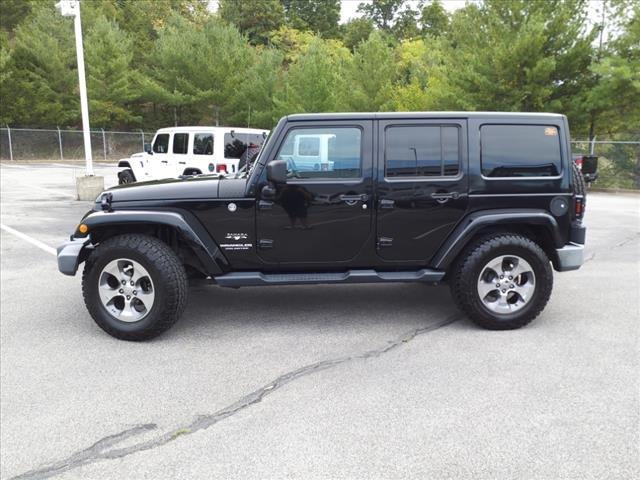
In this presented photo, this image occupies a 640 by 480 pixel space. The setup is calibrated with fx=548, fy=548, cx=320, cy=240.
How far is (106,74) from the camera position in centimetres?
3912

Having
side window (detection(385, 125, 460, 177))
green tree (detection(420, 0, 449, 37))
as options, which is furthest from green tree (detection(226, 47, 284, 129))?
green tree (detection(420, 0, 449, 37))

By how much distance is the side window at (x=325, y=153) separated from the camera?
15.0ft

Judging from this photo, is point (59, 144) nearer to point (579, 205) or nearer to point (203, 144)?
point (203, 144)

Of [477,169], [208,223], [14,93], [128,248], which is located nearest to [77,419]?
[128,248]

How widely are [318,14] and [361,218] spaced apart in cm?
7516

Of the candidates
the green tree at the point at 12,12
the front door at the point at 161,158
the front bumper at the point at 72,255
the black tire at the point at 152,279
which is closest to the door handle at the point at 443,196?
the black tire at the point at 152,279

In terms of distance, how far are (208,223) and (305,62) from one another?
3177 cm

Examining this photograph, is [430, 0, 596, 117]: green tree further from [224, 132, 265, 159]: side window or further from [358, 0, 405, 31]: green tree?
[358, 0, 405, 31]: green tree

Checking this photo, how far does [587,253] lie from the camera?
8.06m

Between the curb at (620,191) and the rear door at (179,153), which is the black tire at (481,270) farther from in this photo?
the curb at (620,191)

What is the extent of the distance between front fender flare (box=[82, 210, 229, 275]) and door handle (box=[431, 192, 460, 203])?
6.10ft

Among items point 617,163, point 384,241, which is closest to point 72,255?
point 384,241

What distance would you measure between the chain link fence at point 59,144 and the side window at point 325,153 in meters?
32.1

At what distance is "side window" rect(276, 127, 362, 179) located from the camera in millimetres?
4566
